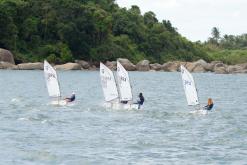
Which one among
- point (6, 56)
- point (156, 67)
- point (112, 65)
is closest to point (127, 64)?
point (112, 65)

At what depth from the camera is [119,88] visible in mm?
58406

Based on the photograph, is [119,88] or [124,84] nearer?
[124,84]

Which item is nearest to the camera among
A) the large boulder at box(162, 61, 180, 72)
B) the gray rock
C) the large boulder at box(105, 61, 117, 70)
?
the large boulder at box(105, 61, 117, 70)

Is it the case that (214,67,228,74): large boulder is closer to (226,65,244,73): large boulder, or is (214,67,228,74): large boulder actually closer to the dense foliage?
(226,65,244,73): large boulder

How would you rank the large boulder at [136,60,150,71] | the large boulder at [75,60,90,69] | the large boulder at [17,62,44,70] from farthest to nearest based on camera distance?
1. the large boulder at [136,60,150,71]
2. the large boulder at [75,60,90,69]
3. the large boulder at [17,62,44,70]

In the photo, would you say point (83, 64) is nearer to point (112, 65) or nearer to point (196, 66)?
point (112, 65)

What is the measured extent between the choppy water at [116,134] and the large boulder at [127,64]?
3212 inches

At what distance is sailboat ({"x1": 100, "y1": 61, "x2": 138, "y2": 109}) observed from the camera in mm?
56906

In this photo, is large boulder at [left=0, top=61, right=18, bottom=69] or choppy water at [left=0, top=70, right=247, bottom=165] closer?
choppy water at [left=0, top=70, right=247, bottom=165]

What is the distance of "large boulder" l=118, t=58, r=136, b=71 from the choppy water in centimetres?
8159

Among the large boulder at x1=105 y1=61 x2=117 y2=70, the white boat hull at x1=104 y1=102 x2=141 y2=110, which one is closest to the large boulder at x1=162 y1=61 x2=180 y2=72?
the large boulder at x1=105 y1=61 x2=117 y2=70

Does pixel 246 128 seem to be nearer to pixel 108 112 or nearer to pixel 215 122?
pixel 215 122

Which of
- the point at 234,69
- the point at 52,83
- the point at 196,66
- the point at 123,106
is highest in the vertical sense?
the point at 52,83

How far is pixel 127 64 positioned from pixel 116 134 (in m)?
108
